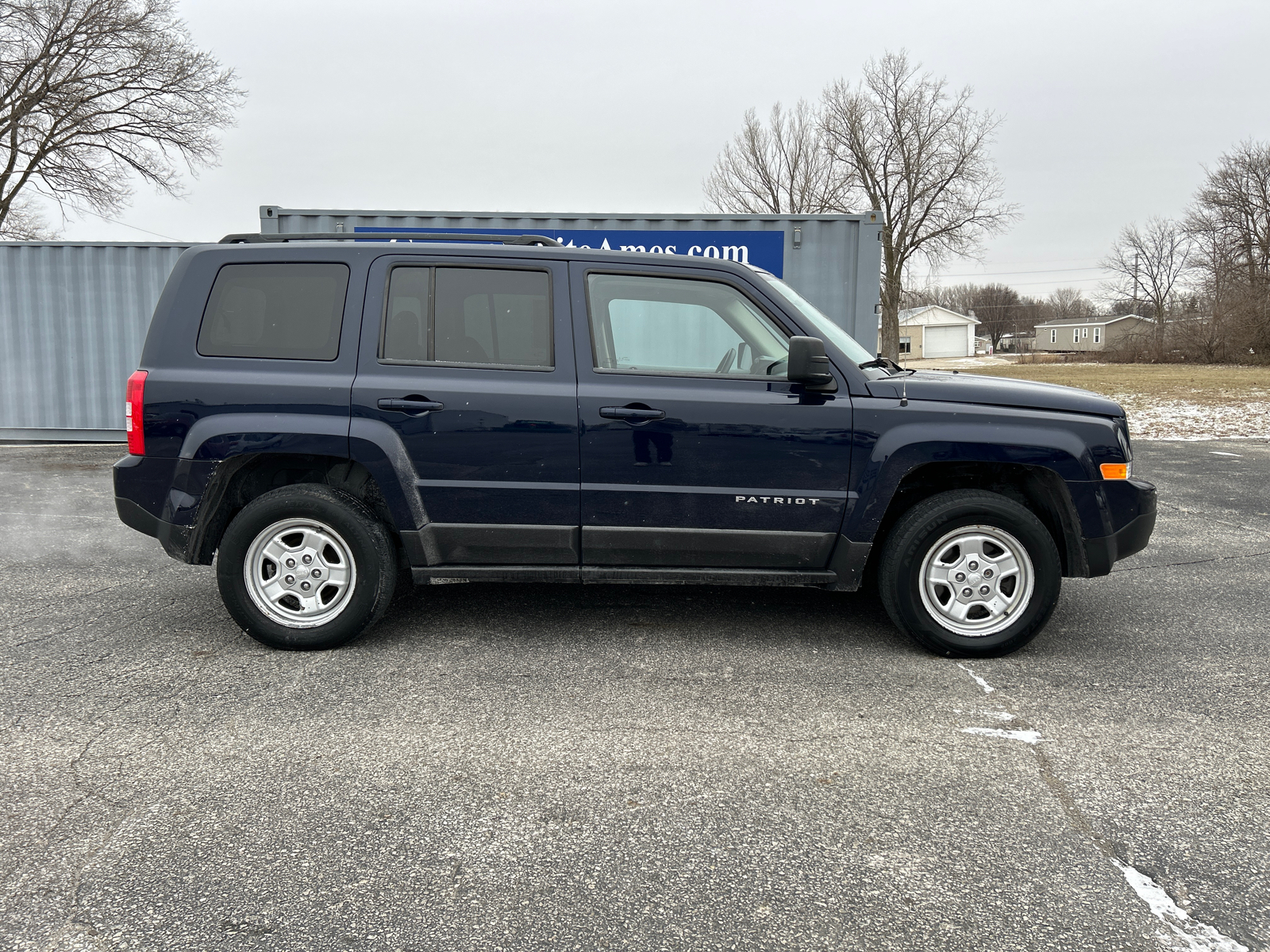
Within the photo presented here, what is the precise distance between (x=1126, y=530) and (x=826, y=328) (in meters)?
1.68

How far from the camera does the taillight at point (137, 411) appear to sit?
4160 millimetres

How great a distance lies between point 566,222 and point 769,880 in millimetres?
9559

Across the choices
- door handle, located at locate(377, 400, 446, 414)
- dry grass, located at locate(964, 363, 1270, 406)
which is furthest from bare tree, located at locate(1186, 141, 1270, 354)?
door handle, located at locate(377, 400, 446, 414)

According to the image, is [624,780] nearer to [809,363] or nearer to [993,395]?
[809,363]

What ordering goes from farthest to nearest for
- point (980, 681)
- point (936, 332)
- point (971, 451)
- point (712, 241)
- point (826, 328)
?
point (936, 332)
point (712, 241)
point (826, 328)
point (971, 451)
point (980, 681)

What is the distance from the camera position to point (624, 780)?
3.03 meters

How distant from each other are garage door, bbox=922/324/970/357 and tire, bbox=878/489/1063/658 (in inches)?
3759

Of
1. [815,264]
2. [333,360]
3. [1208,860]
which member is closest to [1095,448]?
[1208,860]

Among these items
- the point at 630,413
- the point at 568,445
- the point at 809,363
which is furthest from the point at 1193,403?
the point at 568,445

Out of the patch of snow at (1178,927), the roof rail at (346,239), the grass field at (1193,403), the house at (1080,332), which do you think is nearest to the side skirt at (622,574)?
the roof rail at (346,239)

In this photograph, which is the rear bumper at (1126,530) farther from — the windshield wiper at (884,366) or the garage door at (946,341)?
the garage door at (946,341)

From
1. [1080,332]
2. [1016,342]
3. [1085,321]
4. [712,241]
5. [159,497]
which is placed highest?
[1085,321]

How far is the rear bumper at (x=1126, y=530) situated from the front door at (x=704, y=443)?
3.95 feet

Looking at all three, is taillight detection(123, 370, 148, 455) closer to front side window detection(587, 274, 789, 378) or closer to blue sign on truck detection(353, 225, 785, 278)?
front side window detection(587, 274, 789, 378)
